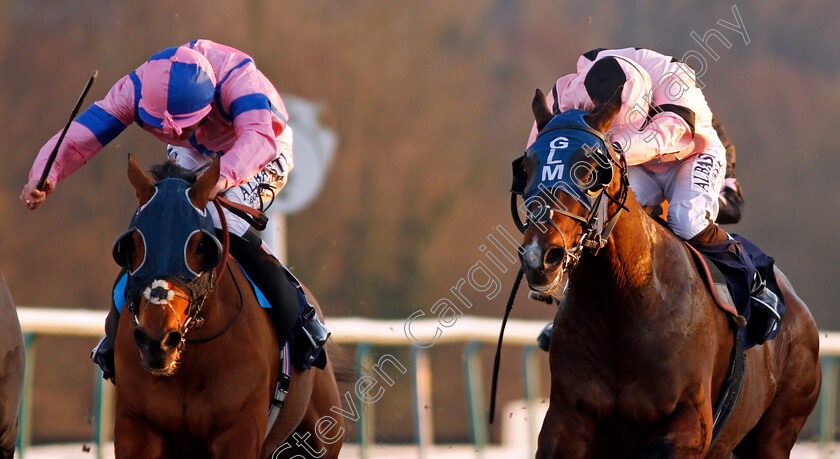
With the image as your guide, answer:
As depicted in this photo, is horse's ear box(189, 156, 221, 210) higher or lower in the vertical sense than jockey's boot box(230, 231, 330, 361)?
higher

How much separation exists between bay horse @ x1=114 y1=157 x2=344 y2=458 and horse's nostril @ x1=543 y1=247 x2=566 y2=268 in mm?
872

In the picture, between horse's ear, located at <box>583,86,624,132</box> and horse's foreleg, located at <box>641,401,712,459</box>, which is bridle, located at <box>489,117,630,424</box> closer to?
horse's ear, located at <box>583,86,624,132</box>

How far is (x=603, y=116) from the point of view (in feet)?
9.68

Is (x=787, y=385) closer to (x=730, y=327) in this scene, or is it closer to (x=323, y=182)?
(x=730, y=327)

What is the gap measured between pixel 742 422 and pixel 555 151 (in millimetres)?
1387

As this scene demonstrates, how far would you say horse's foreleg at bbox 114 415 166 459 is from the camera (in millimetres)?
2963

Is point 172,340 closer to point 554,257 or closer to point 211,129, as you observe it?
point 554,257

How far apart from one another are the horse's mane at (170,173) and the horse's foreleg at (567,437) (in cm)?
123

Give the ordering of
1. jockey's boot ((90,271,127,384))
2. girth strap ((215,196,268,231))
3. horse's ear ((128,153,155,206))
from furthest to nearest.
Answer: girth strap ((215,196,268,231)), jockey's boot ((90,271,127,384)), horse's ear ((128,153,155,206))

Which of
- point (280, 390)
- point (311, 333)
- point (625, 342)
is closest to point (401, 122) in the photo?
point (311, 333)

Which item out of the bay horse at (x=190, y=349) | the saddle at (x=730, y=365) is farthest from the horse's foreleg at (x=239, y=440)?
the saddle at (x=730, y=365)

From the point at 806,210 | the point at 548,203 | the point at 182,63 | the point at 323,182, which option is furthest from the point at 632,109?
the point at 806,210


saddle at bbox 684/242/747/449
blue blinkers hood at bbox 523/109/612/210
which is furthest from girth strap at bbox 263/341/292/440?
saddle at bbox 684/242/747/449

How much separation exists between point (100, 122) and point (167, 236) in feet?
3.25
